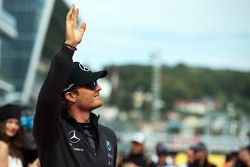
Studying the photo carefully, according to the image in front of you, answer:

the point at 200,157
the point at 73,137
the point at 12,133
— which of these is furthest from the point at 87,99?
the point at 200,157

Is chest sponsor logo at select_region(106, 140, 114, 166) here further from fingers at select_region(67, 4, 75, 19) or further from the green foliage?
the green foliage

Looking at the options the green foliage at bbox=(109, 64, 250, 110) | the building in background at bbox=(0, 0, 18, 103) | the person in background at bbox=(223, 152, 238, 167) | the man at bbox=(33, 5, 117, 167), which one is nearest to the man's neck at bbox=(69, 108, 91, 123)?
the man at bbox=(33, 5, 117, 167)

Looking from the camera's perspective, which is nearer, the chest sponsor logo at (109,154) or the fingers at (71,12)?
the fingers at (71,12)

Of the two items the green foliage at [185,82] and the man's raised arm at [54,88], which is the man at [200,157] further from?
the green foliage at [185,82]

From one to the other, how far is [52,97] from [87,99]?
1.42 ft

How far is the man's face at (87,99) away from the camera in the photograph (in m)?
4.10

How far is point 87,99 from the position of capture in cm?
411

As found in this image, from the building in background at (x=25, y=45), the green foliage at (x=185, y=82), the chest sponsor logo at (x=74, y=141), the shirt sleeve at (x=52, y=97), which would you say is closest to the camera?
the shirt sleeve at (x=52, y=97)

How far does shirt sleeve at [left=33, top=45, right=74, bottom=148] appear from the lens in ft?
12.1

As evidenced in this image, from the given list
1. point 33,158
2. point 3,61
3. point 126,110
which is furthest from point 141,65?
point 33,158

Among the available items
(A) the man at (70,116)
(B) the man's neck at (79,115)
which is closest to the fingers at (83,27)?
(A) the man at (70,116)

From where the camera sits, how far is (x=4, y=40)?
48.5 metres

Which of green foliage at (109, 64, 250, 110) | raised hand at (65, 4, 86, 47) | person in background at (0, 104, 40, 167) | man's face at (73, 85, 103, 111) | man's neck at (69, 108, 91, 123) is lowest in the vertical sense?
green foliage at (109, 64, 250, 110)

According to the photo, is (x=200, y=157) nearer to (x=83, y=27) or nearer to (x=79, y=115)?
(x=79, y=115)
